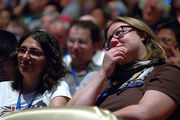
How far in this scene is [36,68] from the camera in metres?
2.33

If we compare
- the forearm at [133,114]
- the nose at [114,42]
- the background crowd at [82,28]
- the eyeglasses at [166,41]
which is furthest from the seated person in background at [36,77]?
the eyeglasses at [166,41]

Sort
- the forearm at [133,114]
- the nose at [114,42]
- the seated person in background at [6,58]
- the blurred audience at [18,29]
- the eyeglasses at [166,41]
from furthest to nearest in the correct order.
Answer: the blurred audience at [18,29] < the eyeglasses at [166,41] < the seated person in background at [6,58] < the nose at [114,42] < the forearm at [133,114]

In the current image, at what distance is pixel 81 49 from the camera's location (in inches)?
132

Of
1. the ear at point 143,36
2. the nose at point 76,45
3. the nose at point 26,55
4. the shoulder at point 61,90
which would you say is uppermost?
the nose at point 26,55

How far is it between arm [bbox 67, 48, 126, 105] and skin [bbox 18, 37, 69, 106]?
556 millimetres

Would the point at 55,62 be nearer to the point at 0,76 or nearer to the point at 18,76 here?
the point at 18,76

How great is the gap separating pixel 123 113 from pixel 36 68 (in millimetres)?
999

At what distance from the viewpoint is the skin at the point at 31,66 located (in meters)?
2.30

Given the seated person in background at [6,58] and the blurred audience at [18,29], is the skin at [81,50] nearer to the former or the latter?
the seated person in background at [6,58]

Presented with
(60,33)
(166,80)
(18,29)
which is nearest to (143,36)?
(166,80)

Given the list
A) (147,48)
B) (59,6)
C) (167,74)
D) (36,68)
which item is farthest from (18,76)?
(59,6)

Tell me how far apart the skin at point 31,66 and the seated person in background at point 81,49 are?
78 centimetres

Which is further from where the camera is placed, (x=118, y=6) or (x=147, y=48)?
(x=118, y=6)

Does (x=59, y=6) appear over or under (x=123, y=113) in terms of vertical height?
over
